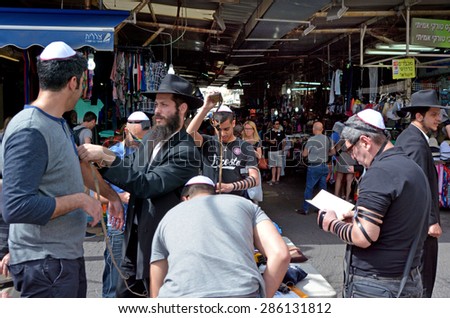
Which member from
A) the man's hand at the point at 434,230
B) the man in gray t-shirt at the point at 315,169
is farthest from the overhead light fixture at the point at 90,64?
the man in gray t-shirt at the point at 315,169

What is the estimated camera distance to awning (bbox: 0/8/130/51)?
16.8ft

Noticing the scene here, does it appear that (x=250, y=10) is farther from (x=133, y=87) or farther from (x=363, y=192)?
(x=363, y=192)

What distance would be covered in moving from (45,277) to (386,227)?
1.82 metres

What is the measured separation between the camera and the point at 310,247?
6.63 metres

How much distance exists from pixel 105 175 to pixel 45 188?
0.42 metres

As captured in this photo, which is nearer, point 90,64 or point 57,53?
point 57,53

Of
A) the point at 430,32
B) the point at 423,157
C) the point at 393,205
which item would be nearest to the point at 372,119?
the point at 393,205

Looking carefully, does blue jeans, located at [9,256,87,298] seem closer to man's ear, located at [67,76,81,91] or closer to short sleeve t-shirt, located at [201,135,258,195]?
man's ear, located at [67,76,81,91]

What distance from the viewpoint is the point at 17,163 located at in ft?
6.38

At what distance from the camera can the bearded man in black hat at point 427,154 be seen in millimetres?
3420

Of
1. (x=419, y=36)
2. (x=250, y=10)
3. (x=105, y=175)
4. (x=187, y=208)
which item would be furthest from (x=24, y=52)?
(x=419, y=36)

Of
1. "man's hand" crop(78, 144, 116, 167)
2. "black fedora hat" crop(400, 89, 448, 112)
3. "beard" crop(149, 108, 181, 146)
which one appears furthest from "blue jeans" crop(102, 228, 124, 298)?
"black fedora hat" crop(400, 89, 448, 112)

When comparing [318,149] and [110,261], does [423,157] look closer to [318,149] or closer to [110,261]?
[110,261]

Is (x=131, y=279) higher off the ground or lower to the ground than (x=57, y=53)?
lower
